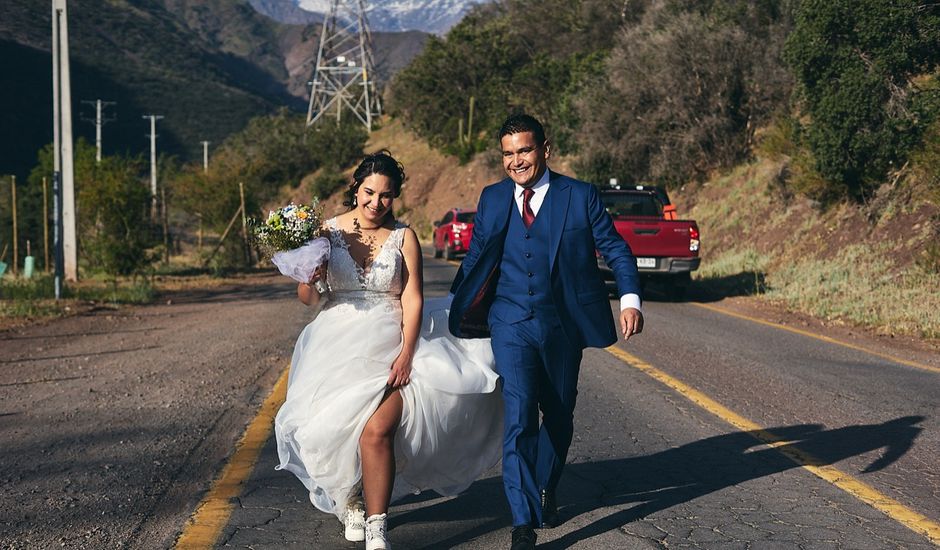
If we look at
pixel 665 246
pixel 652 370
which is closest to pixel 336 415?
pixel 652 370

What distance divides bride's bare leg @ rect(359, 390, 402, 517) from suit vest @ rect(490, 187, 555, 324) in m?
0.73

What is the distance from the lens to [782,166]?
27875 mm

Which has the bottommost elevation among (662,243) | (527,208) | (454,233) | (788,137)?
(454,233)

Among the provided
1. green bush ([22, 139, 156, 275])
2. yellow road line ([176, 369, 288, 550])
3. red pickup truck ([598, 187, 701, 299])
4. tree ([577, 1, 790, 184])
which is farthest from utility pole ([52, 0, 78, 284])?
tree ([577, 1, 790, 184])

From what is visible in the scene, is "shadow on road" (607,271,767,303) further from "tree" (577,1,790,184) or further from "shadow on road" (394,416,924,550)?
"shadow on road" (394,416,924,550)

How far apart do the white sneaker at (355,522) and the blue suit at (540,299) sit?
0.72 meters

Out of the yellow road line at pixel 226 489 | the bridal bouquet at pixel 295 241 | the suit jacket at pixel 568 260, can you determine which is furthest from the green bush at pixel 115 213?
the suit jacket at pixel 568 260

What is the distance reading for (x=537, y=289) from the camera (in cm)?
518

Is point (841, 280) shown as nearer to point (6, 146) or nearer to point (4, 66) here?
point (6, 146)

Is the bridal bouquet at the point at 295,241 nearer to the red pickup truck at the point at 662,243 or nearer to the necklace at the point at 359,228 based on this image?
the necklace at the point at 359,228

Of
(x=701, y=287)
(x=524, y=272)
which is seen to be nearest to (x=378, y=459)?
(x=524, y=272)

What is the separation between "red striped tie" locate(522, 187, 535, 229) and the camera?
528 cm

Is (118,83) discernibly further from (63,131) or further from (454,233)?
(63,131)

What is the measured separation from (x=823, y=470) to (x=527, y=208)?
109 inches
